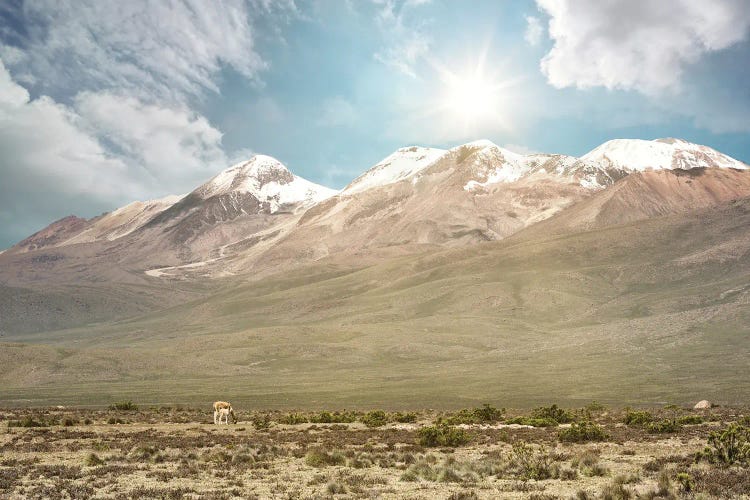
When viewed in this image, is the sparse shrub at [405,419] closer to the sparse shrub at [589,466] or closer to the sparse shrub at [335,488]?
the sparse shrub at [589,466]

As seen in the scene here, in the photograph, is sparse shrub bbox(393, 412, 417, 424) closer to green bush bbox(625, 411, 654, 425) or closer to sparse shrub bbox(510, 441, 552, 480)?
green bush bbox(625, 411, 654, 425)

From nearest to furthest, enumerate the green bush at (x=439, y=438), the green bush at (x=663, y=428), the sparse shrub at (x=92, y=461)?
the sparse shrub at (x=92, y=461)
the green bush at (x=439, y=438)
the green bush at (x=663, y=428)

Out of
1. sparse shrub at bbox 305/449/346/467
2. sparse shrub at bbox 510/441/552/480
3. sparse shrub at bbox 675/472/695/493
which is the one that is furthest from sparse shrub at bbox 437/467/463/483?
sparse shrub at bbox 675/472/695/493

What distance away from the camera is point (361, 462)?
24312 mm

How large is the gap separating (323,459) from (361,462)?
1.65 meters

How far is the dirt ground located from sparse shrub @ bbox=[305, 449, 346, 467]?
54 millimetres

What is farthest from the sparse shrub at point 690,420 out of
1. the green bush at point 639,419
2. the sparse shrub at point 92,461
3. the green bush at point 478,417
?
the sparse shrub at point 92,461

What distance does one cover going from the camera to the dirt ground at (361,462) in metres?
18.2

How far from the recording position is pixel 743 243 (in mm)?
189875

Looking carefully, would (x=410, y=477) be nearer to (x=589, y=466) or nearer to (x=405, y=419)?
(x=589, y=466)

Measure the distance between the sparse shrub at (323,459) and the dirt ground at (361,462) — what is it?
0.05 m

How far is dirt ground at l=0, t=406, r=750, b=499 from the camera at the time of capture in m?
18.2

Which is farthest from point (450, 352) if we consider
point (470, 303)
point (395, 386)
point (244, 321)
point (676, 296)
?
point (244, 321)

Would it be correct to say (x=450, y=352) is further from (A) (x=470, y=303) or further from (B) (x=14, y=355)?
(B) (x=14, y=355)
